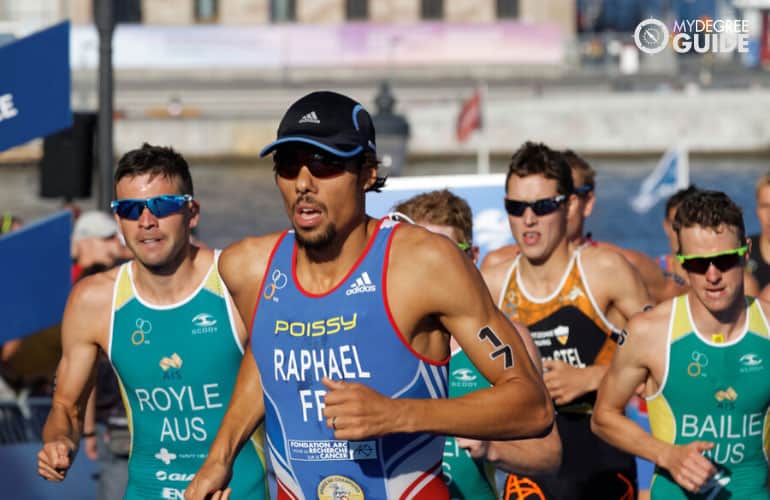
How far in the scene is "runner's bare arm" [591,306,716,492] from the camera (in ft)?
20.4

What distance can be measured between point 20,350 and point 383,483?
249 inches

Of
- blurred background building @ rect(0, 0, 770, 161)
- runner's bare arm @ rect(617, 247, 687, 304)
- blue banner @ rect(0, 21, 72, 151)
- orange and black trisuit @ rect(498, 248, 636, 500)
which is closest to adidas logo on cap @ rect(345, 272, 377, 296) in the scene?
orange and black trisuit @ rect(498, 248, 636, 500)

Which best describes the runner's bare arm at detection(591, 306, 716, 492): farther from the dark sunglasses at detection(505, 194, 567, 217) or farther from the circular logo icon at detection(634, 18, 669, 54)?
the circular logo icon at detection(634, 18, 669, 54)

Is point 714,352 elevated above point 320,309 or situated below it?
below

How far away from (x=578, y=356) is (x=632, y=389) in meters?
0.90

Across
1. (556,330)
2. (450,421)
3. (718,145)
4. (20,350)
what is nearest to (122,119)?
(718,145)

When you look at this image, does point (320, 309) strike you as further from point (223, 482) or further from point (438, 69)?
point (438, 69)

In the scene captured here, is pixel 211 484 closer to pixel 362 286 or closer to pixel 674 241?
pixel 362 286

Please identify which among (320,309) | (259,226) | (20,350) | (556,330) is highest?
(320,309)

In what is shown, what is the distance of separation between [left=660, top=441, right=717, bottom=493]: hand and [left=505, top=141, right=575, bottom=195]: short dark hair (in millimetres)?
1685

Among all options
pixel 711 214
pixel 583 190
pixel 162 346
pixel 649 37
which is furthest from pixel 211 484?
pixel 649 37

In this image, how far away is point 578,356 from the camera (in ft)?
24.1

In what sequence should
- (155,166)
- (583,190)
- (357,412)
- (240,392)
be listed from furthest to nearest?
(583,190), (155,166), (240,392), (357,412)

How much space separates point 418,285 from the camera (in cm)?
457
